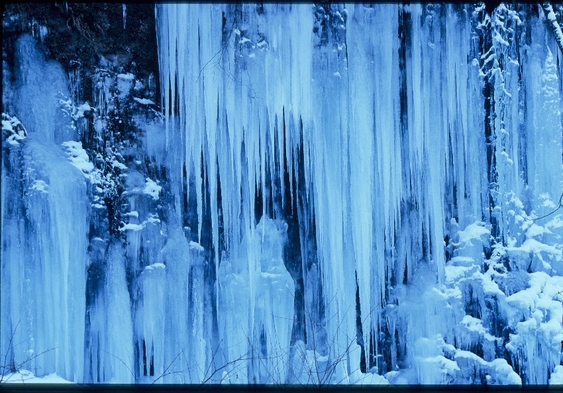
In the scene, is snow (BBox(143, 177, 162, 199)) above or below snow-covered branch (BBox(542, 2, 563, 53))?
below

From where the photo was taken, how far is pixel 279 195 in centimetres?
418

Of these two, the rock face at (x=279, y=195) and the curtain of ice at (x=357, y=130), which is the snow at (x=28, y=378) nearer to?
the rock face at (x=279, y=195)

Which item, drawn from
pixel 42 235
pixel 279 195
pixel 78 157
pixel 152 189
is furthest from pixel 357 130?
pixel 42 235

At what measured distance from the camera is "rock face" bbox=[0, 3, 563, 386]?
404cm

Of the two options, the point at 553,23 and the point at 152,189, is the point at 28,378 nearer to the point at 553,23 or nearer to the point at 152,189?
the point at 152,189

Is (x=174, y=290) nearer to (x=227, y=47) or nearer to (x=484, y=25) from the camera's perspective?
(x=227, y=47)

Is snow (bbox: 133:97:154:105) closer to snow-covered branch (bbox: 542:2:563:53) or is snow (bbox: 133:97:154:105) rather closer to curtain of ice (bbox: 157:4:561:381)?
curtain of ice (bbox: 157:4:561:381)

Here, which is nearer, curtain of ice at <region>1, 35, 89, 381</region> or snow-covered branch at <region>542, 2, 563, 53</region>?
curtain of ice at <region>1, 35, 89, 381</region>

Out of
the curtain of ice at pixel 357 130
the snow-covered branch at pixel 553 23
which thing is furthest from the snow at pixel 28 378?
the snow-covered branch at pixel 553 23

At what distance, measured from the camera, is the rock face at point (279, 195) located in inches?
159

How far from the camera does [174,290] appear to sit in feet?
13.4

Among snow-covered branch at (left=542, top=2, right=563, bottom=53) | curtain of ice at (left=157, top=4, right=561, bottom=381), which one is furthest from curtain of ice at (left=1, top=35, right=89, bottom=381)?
snow-covered branch at (left=542, top=2, right=563, bottom=53)

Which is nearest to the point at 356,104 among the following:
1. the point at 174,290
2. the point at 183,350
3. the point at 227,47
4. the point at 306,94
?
the point at 306,94

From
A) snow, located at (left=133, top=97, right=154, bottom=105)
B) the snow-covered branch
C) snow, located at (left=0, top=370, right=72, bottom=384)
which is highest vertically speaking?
the snow-covered branch
